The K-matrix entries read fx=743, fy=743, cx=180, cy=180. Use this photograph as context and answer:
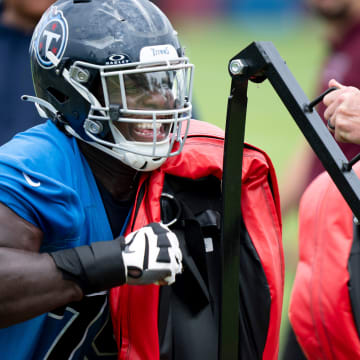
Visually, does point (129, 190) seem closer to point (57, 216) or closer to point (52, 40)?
point (57, 216)

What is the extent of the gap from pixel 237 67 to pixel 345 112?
39 centimetres

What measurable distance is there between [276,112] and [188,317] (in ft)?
35.6

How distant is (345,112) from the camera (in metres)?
2.42

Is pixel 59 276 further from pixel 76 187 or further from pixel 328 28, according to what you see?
pixel 328 28

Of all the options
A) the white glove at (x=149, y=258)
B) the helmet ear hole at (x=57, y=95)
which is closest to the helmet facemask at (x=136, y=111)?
the helmet ear hole at (x=57, y=95)

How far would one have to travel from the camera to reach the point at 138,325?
96.6 inches

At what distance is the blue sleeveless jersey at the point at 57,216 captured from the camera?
2.33 meters

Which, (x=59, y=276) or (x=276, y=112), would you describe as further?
(x=276, y=112)

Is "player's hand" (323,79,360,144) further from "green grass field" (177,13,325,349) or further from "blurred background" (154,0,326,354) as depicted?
"blurred background" (154,0,326,354)

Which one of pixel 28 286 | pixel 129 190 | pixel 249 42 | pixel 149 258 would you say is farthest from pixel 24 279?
pixel 249 42

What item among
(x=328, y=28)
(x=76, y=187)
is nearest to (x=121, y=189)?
(x=76, y=187)

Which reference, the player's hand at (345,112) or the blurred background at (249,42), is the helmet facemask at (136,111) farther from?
the blurred background at (249,42)

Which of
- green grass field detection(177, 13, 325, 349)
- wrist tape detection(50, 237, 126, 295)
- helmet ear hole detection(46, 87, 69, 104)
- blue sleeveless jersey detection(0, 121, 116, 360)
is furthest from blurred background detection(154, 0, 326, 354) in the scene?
wrist tape detection(50, 237, 126, 295)

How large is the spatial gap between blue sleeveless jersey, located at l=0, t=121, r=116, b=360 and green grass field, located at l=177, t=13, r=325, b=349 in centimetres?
261
